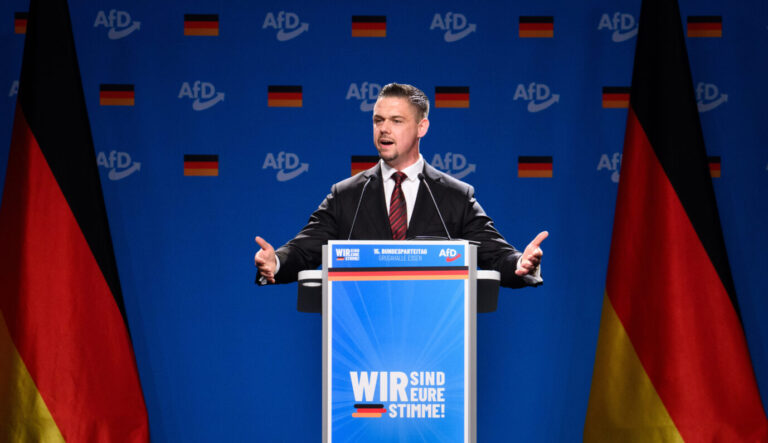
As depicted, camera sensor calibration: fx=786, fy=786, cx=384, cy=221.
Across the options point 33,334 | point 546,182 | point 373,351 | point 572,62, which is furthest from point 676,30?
point 33,334

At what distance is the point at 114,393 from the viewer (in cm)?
339

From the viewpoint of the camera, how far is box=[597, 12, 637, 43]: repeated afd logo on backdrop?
4012mm

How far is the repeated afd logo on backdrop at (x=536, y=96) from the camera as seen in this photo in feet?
13.2

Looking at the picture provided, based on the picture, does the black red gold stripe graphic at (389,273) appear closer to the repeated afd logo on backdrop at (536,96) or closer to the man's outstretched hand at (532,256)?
the man's outstretched hand at (532,256)

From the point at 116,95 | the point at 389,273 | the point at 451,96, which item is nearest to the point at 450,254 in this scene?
the point at 389,273

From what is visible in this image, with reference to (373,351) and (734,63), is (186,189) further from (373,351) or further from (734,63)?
(734,63)

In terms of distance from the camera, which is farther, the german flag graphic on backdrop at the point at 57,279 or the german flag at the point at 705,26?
the german flag at the point at 705,26

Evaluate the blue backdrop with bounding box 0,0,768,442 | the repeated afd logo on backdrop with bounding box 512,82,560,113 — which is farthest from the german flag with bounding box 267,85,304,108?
the repeated afd logo on backdrop with bounding box 512,82,560,113

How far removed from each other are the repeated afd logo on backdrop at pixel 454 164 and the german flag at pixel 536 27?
71 centimetres

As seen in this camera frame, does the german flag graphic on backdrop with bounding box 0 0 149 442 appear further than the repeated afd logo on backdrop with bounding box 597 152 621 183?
No

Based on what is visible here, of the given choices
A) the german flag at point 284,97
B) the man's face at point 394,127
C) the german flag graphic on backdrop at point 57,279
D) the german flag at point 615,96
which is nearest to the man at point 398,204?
the man's face at point 394,127

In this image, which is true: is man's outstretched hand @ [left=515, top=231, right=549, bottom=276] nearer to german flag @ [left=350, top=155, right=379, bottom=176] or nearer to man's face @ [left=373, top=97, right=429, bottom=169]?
man's face @ [left=373, top=97, right=429, bottom=169]

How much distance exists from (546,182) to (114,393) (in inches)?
90.0

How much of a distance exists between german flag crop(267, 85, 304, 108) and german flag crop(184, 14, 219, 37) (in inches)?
16.3
